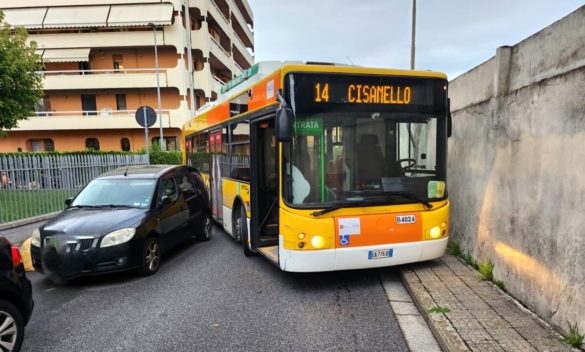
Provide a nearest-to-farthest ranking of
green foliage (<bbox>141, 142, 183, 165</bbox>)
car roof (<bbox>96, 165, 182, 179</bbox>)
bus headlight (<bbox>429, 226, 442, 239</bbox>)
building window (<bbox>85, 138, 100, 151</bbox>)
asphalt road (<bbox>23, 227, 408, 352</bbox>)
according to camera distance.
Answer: asphalt road (<bbox>23, 227, 408, 352</bbox>), bus headlight (<bbox>429, 226, 442, 239</bbox>), car roof (<bbox>96, 165, 182, 179</bbox>), green foliage (<bbox>141, 142, 183, 165</bbox>), building window (<bbox>85, 138, 100, 151</bbox>)

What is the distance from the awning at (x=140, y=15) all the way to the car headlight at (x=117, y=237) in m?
27.8

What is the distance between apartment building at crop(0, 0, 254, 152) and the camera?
30703mm

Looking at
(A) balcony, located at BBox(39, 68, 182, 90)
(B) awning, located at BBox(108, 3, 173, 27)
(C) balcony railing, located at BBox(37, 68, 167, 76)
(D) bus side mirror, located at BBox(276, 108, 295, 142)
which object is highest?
(B) awning, located at BBox(108, 3, 173, 27)

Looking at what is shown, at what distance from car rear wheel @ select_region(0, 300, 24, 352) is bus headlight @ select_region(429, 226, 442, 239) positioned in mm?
4778

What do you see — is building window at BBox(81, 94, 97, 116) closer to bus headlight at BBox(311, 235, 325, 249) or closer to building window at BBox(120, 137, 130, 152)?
building window at BBox(120, 137, 130, 152)

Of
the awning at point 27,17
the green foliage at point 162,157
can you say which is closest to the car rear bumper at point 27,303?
the green foliage at point 162,157

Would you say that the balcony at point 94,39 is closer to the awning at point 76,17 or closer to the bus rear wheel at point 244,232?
the awning at point 76,17

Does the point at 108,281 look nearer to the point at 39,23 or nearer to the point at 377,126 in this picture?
A: the point at 377,126

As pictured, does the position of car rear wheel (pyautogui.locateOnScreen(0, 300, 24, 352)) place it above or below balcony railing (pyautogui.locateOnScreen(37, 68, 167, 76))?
below

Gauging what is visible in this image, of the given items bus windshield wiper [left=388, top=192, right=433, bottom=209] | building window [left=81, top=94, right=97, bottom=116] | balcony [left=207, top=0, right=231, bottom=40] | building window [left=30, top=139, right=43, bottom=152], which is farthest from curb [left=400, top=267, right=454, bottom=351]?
building window [left=30, top=139, right=43, bottom=152]

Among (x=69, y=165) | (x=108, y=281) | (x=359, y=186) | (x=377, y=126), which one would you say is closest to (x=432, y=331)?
(x=359, y=186)

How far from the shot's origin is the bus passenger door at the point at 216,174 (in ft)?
29.1

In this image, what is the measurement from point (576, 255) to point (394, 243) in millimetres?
2032

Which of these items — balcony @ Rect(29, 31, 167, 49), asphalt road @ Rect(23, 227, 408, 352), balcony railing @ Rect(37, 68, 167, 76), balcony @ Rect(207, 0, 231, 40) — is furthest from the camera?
balcony @ Rect(207, 0, 231, 40)
